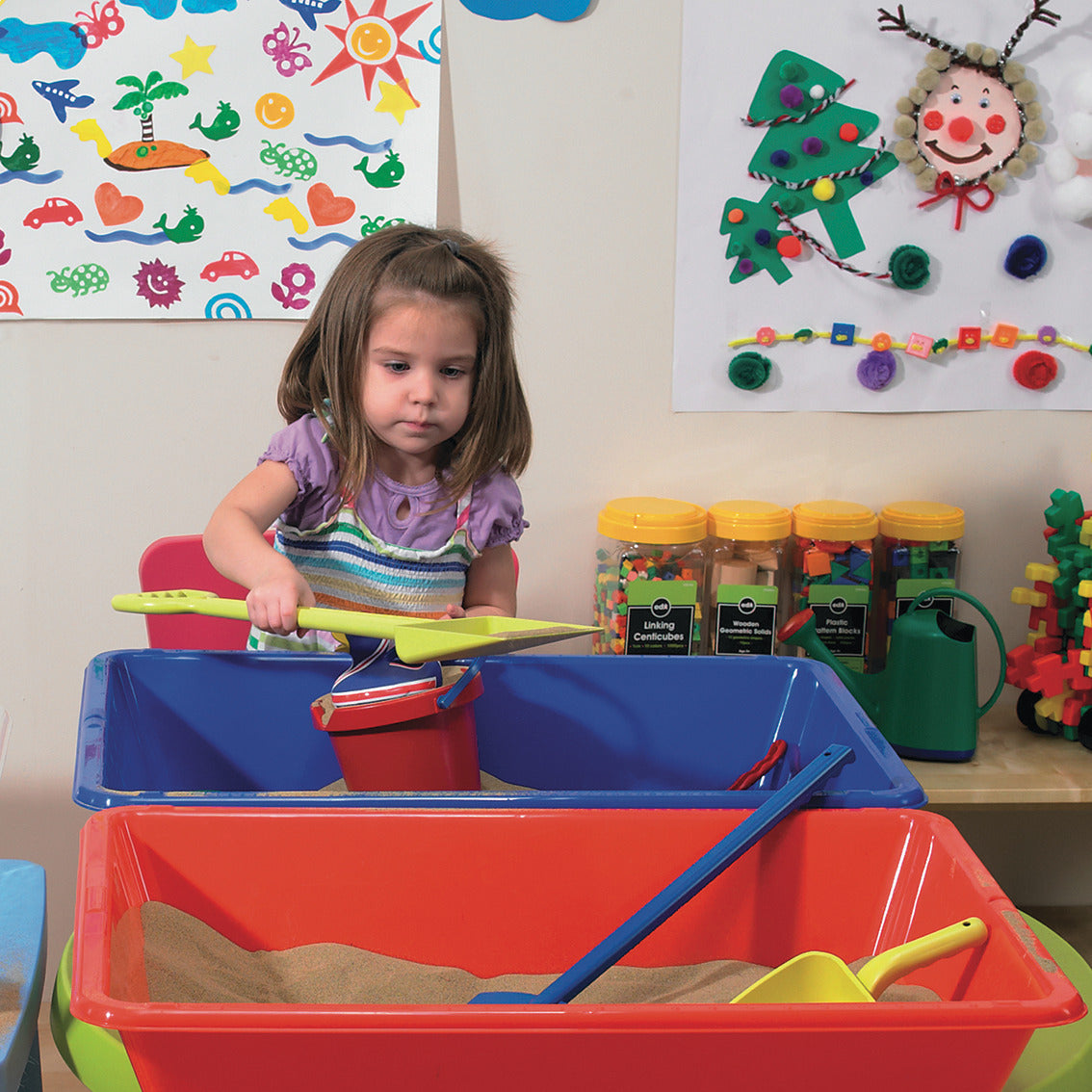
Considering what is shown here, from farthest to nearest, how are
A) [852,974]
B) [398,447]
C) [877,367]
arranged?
[877,367]
[398,447]
[852,974]

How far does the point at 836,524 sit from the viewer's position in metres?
1.40

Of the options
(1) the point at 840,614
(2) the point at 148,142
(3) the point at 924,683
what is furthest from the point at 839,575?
(2) the point at 148,142

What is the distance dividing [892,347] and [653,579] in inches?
18.0

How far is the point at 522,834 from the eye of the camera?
59 centimetres

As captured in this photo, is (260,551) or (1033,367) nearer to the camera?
(260,551)

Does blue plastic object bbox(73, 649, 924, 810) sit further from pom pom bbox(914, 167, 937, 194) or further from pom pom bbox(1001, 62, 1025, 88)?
pom pom bbox(1001, 62, 1025, 88)

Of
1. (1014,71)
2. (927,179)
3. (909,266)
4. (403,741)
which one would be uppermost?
(1014,71)

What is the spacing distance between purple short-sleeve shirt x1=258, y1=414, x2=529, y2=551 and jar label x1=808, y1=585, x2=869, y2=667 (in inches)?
→ 19.0

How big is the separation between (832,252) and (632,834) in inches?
41.7

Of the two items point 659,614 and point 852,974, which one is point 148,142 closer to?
point 659,614

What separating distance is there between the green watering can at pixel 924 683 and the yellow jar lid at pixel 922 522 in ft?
0.33

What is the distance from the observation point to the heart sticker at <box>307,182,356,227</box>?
1406 mm

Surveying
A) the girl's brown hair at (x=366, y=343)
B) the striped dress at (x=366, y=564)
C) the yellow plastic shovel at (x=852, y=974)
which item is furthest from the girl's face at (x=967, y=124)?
the yellow plastic shovel at (x=852, y=974)

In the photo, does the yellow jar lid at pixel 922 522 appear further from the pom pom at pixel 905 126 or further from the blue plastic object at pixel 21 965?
the blue plastic object at pixel 21 965
